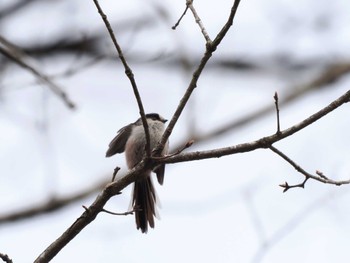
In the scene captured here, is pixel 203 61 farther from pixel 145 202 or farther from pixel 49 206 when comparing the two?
pixel 49 206

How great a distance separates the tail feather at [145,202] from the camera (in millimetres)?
3523

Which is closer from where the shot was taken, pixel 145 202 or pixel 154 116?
pixel 145 202

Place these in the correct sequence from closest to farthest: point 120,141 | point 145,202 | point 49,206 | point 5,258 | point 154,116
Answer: point 5,258
point 145,202
point 120,141
point 154,116
point 49,206

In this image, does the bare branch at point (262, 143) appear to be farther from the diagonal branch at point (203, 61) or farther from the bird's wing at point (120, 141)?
the bird's wing at point (120, 141)

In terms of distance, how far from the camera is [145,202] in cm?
369

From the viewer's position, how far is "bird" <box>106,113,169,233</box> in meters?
3.57

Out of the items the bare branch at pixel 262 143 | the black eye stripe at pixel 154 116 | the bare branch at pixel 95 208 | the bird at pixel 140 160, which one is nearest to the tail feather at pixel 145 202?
the bird at pixel 140 160

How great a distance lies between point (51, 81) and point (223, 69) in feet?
12.7

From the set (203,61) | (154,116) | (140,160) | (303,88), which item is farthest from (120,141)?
(303,88)

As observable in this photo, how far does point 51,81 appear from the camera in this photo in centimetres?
404

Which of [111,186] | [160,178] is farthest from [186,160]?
[160,178]

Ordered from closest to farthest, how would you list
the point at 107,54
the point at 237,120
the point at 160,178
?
the point at 160,178, the point at 107,54, the point at 237,120

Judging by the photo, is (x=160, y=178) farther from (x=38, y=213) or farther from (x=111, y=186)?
(x=38, y=213)

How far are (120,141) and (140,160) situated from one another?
24 centimetres
